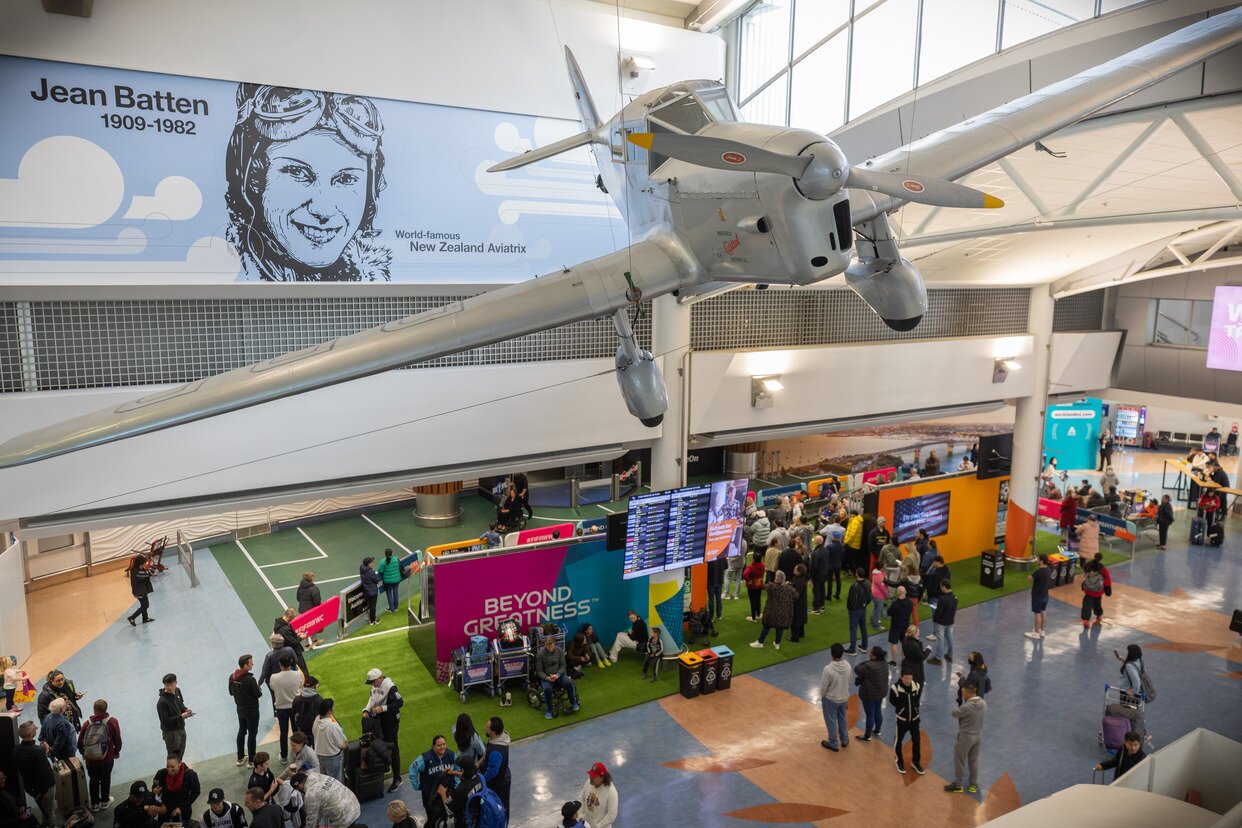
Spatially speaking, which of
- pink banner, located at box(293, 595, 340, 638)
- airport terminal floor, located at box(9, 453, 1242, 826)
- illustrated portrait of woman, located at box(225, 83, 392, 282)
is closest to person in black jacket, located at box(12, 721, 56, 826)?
airport terminal floor, located at box(9, 453, 1242, 826)

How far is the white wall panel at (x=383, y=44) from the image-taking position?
9.15 meters

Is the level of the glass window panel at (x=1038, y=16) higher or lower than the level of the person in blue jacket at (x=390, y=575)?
higher

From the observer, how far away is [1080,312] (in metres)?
19.2

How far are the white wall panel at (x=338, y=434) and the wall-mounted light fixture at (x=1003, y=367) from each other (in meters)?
8.04

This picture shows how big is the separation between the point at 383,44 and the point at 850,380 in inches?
365

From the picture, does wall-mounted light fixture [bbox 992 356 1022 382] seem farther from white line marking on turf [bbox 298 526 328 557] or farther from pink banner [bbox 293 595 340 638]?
white line marking on turf [bbox 298 526 328 557]

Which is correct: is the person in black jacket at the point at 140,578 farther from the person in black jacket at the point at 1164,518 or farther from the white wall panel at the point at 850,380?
the person in black jacket at the point at 1164,518

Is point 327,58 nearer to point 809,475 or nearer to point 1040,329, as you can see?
point 1040,329

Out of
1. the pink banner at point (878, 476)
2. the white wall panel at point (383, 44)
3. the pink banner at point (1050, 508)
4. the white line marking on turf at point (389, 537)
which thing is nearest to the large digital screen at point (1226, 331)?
the pink banner at point (1050, 508)

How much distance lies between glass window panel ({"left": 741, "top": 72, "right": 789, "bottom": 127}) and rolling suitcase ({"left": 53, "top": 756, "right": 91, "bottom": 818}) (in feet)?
42.5

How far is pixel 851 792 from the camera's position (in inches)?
367

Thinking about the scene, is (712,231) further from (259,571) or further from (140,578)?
(259,571)

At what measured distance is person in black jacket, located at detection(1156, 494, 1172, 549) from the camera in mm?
18094

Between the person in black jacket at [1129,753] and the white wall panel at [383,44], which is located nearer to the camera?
the person in black jacket at [1129,753]
